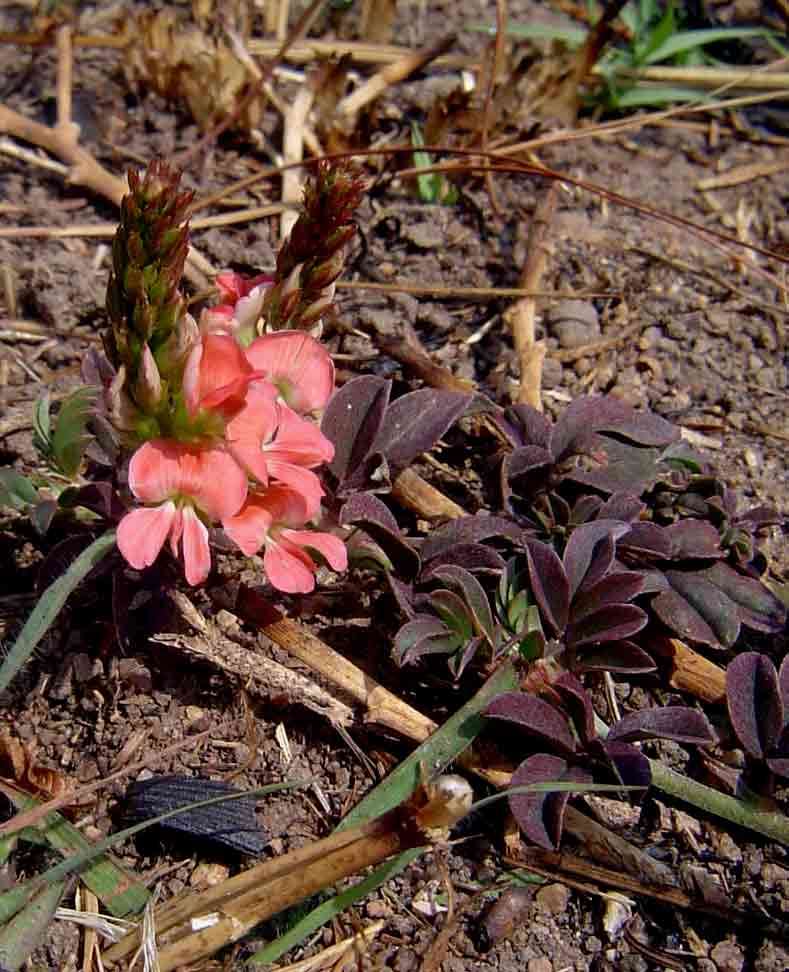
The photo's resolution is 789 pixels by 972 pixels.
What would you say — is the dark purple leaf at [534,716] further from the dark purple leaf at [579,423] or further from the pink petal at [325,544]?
the dark purple leaf at [579,423]

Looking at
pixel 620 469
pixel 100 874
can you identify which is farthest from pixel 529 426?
pixel 100 874

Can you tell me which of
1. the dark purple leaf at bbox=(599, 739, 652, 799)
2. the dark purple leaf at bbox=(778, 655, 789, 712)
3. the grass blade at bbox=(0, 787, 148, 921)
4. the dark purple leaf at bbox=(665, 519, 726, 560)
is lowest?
the grass blade at bbox=(0, 787, 148, 921)

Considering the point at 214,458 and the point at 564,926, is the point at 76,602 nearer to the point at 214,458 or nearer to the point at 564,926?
the point at 214,458

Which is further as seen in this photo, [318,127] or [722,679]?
[318,127]

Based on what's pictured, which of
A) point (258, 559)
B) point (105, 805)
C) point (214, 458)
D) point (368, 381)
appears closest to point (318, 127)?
point (368, 381)

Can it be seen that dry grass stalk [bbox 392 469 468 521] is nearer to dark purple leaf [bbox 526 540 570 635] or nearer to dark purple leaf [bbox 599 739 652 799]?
dark purple leaf [bbox 526 540 570 635]

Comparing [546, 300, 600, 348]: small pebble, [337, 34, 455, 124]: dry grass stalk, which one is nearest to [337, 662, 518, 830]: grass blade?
[546, 300, 600, 348]: small pebble
